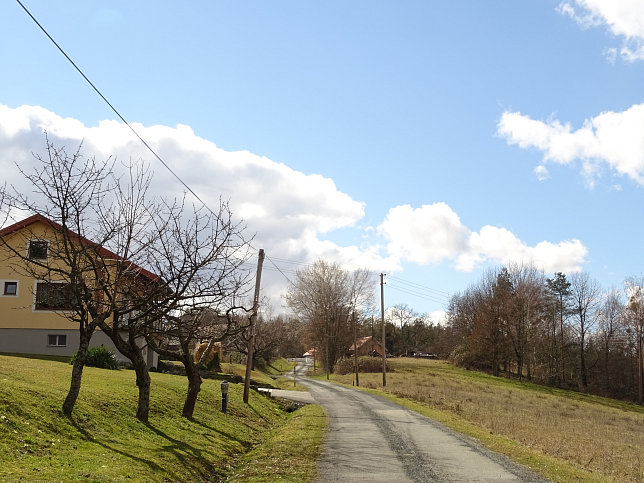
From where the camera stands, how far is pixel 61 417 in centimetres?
1277

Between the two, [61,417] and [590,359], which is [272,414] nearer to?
[61,417]

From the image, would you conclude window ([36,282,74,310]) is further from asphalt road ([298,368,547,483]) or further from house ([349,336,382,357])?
house ([349,336,382,357])

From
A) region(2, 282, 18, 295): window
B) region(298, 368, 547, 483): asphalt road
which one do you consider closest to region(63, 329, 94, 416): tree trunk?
region(298, 368, 547, 483): asphalt road

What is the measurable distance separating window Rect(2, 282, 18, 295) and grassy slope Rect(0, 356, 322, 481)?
16.8 meters

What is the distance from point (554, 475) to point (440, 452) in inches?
131

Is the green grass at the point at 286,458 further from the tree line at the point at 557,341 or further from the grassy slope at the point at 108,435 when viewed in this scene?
the tree line at the point at 557,341

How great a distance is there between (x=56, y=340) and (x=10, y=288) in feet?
13.8

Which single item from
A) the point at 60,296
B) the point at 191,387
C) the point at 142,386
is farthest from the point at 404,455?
the point at 60,296

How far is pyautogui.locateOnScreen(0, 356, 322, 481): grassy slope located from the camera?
10.1 m

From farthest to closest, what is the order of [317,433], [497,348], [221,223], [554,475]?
[497,348] < [317,433] < [221,223] < [554,475]

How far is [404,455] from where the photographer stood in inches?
575

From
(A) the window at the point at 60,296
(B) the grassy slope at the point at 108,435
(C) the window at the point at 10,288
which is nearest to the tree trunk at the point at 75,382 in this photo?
(B) the grassy slope at the point at 108,435

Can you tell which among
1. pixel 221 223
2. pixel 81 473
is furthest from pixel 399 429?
pixel 81 473

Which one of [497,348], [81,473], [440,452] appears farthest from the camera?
[497,348]
